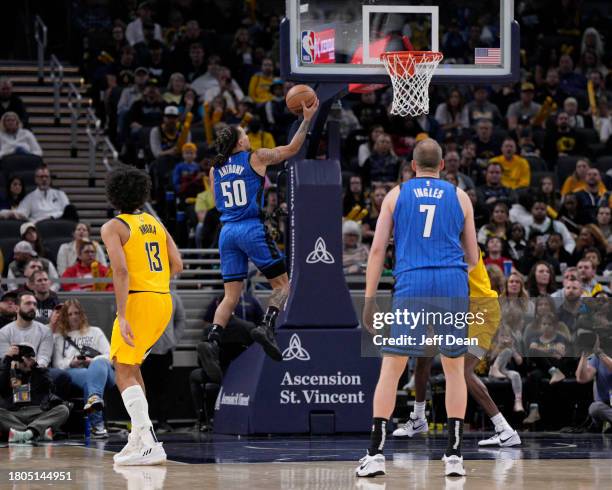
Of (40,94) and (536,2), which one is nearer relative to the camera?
(40,94)

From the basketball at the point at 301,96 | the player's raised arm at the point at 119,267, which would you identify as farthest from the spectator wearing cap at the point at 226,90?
the player's raised arm at the point at 119,267

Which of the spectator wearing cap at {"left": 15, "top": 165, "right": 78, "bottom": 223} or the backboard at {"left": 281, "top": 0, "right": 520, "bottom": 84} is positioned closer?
the backboard at {"left": 281, "top": 0, "right": 520, "bottom": 84}

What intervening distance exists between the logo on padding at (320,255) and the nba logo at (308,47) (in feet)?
6.05

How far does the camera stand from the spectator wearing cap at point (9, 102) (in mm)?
18750

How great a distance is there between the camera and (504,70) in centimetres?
1212

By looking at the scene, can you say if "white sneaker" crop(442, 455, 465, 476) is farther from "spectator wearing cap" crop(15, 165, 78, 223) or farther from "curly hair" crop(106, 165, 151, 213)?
"spectator wearing cap" crop(15, 165, 78, 223)

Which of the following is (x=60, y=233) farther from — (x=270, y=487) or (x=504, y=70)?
(x=270, y=487)

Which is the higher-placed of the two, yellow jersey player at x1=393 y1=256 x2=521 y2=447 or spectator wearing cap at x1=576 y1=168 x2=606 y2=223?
spectator wearing cap at x1=576 y1=168 x2=606 y2=223

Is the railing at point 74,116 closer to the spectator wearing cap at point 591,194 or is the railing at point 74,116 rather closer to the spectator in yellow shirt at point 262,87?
the spectator in yellow shirt at point 262,87

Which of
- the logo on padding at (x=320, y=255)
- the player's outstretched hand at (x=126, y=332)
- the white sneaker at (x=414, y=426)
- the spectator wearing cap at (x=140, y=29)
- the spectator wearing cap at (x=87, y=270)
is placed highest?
the spectator wearing cap at (x=140, y=29)

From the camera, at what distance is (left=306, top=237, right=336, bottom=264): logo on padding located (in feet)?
41.1

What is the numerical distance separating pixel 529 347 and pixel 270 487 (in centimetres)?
767

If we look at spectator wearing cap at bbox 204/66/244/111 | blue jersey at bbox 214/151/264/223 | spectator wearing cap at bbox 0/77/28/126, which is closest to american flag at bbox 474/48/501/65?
blue jersey at bbox 214/151/264/223

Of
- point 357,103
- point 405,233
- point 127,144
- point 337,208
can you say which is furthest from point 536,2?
point 405,233
